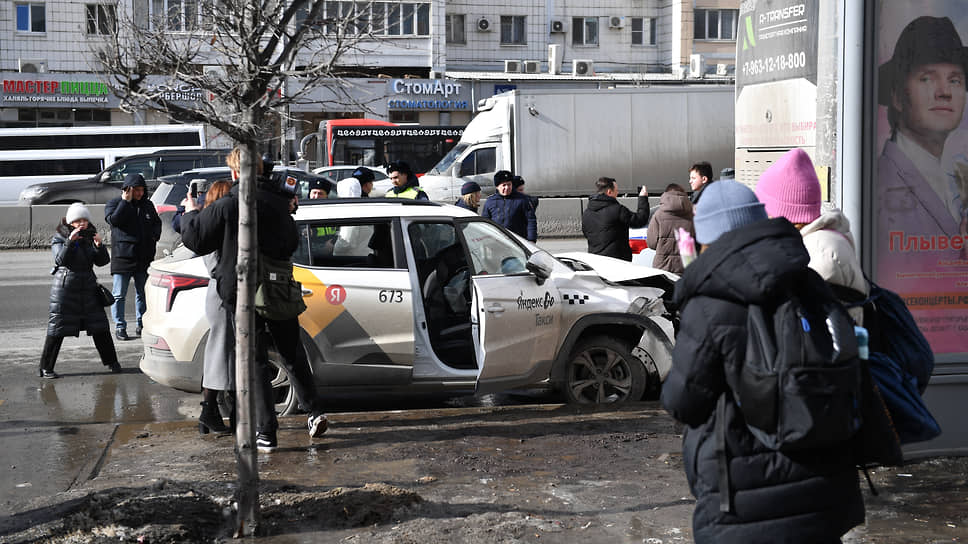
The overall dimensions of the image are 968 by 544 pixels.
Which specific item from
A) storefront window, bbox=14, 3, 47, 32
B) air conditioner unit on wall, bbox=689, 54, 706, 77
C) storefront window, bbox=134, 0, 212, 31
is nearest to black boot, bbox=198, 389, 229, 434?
storefront window, bbox=134, 0, 212, 31

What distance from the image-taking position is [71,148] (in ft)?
107

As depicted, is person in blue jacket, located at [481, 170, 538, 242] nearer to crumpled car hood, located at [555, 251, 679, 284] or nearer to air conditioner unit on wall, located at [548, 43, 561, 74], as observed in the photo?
crumpled car hood, located at [555, 251, 679, 284]

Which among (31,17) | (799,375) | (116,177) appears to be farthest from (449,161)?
(799,375)

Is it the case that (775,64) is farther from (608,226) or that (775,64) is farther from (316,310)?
(608,226)

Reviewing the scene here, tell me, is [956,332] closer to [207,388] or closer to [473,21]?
[207,388]

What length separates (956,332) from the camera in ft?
19.5

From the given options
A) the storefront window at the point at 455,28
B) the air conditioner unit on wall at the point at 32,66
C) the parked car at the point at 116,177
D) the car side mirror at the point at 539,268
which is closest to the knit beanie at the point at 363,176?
the car side mirror at the point at 539,268

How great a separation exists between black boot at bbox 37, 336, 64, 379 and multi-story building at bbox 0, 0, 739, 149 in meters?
30.0

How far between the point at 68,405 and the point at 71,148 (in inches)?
1041

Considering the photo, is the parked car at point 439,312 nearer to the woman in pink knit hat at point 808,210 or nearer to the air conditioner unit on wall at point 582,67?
the woman in pink knit hat at point 808,210

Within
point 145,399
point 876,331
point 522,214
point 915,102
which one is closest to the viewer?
point 876,331

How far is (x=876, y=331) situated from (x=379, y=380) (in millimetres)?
4469

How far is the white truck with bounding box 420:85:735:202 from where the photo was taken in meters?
25.9

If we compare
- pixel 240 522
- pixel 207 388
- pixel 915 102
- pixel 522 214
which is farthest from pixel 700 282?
pixel 522 214
